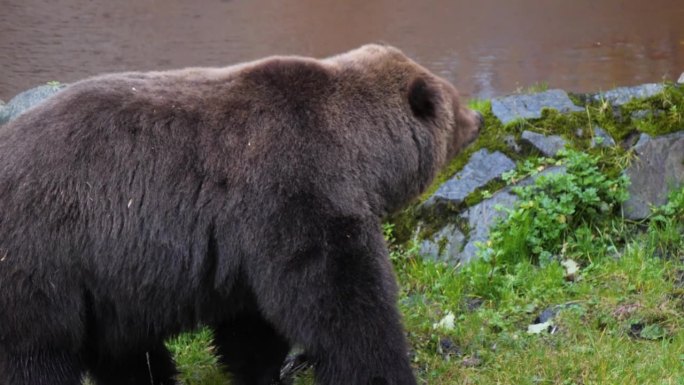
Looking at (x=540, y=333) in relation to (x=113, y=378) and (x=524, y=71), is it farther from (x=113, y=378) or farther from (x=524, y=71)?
(x=524, y=71)

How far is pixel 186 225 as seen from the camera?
481 centimetres

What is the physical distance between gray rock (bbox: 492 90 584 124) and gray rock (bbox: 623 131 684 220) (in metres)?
0.67

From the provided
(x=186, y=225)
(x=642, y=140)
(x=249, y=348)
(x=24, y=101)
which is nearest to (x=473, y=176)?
(x=642, y=140)

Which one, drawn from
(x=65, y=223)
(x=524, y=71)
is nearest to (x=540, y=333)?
(x=65, y=223)

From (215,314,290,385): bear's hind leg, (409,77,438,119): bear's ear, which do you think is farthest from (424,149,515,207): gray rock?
(215,314,290,385): bear's hind leg

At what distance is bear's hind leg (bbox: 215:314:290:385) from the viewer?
5.70 meters

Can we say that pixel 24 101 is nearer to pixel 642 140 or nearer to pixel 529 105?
pixel 529 105

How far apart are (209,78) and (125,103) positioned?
45cm

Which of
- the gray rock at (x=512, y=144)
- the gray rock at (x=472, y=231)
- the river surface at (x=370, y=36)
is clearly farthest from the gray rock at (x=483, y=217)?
the river surface at (x=370, y=36)

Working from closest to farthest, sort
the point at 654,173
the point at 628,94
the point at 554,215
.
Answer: the point at 554,215 < the point at 654,173 < the point at 628,94

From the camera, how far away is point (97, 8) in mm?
14570

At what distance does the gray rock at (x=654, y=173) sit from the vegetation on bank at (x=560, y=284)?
0.24 ft

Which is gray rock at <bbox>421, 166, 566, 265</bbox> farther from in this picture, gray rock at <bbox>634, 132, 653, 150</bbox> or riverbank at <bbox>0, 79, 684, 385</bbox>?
gray rock at <bbox>634, 132, 653, 150</bbox>

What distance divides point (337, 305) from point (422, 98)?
4.02ft
